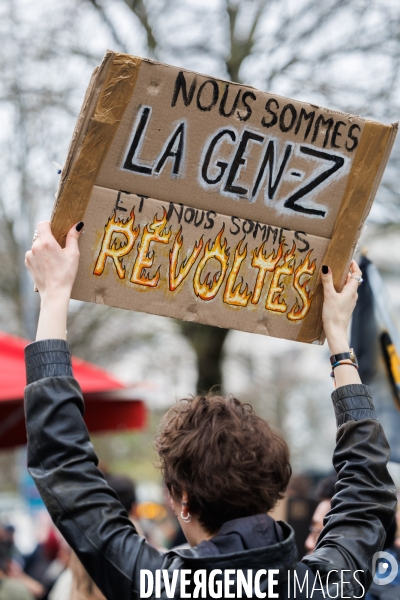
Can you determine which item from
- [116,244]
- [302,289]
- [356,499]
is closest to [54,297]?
[116,244]

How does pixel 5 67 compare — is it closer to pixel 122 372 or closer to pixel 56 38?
pixel 56 38

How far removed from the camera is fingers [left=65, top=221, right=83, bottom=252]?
5.49 feet

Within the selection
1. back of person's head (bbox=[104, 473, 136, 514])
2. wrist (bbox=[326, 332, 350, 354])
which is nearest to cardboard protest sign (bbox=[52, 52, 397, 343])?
wrist (bbox=[326, 332, 350, 354])

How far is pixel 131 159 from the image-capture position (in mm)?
1750

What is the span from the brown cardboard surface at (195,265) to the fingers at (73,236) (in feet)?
0.17

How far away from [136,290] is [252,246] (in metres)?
0.34

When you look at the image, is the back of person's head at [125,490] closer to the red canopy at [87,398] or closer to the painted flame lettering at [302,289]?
the red canopy at [87,398]

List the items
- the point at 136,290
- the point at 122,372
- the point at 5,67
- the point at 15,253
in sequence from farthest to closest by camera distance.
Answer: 1. the point at 122,372
2. the point at 15,253
3. the point at 5,67
4. the point at 136,290

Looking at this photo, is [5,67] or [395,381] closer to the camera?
[395,381]

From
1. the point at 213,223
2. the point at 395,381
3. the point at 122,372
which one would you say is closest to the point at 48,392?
the point at 213,223

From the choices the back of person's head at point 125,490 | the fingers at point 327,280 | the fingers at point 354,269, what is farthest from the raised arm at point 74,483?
the back of person's head at point 125,490

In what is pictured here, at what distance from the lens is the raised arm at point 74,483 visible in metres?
1.33

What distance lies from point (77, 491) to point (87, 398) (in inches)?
156

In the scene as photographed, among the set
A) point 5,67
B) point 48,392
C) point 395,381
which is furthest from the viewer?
point 5,67
